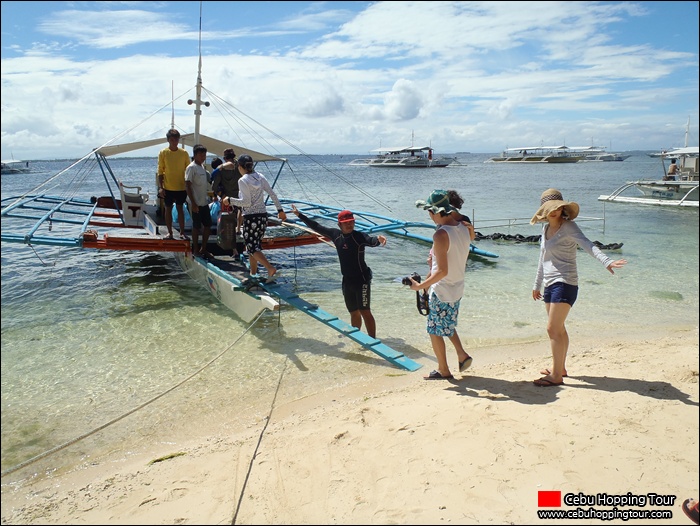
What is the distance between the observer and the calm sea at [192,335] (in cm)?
519

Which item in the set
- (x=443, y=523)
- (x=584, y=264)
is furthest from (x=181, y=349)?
(x=584, y=264)

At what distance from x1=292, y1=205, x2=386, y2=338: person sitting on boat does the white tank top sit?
1.33 meters

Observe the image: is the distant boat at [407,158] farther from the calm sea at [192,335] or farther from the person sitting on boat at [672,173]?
the calm sea at [192,335]

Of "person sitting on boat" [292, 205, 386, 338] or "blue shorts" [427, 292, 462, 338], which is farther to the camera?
"person sitting on boat" [292, 205, 386, 338]

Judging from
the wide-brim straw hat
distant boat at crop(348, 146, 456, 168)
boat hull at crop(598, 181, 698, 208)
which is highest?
distant boat at crop(348, 146, 456, 168)

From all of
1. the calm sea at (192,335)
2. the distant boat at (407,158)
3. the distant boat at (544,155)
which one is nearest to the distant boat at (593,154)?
the distant boat at (544,155)

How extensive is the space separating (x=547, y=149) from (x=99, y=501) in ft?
323

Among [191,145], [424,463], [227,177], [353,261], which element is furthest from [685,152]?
[424,463]

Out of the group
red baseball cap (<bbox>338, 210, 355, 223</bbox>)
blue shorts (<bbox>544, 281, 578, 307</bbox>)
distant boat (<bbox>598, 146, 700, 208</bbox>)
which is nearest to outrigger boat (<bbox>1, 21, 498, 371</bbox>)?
red baseball cap (<bbox>338, 210, 355, 223</bbox>)

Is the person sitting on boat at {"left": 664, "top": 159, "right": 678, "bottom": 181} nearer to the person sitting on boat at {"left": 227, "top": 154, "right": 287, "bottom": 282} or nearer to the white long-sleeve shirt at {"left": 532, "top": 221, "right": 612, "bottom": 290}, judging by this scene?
the person sitting on boat at {"left": 227, "top": 154, "right": 287, "bottom": 282}

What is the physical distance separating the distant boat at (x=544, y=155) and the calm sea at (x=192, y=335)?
3201 inches

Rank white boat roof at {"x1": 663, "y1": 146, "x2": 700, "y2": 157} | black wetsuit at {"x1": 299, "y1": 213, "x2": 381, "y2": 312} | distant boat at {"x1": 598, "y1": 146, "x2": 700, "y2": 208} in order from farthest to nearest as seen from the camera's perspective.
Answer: white boat roof at {"x1": 663, "y1": 146, "x2": 700, "y2": 157} < distant boat at {"x1": 598, "y1": 146, "x2": 700, "y2": 208} < black wetsuit at {"x1": 299, "y1": 213, "x2": 381, "y2": 312}

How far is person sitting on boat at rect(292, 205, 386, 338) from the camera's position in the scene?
6000mm

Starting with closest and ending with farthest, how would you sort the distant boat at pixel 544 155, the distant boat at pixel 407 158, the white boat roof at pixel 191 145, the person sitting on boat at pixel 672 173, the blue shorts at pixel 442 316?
1. the blue shorts at pixel 442 316
2. the white boat roof at pixel 191 145
3. the person sitting on boat at pixel 672 173
4. the distant boat at pixel 407 158
5. the distant boat at pixel 544 155
